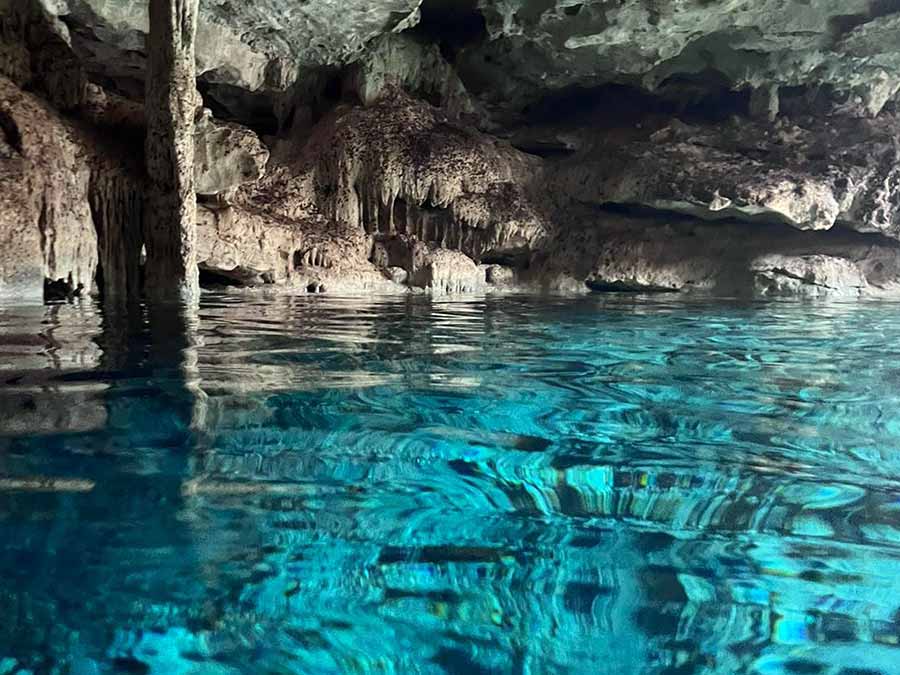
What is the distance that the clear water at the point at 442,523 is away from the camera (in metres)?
0.91

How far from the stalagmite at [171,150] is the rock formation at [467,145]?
3 centimetres

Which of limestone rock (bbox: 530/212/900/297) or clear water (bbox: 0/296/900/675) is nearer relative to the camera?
clear water (bbox: 0/296/900/675)

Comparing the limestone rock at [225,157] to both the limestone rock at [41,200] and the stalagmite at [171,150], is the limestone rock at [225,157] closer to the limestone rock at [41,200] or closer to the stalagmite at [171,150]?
the stalagmite at [171,150]

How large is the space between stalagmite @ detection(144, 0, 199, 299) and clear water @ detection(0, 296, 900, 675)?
4.72 meters

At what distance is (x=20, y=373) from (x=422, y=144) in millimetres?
10308

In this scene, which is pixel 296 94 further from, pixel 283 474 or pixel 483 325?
pixel 283 474

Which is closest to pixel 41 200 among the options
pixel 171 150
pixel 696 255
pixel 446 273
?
pixel 171 150

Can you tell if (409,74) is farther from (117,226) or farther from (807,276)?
(807,276)

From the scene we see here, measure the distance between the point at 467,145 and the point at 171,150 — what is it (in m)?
6.78

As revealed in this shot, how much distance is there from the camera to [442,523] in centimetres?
128

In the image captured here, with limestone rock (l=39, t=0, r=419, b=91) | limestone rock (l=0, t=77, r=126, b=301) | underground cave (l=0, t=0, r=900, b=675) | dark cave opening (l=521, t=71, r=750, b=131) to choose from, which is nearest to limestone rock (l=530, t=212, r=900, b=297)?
dark cave opening (l=521, t=71, r=750, b=131)

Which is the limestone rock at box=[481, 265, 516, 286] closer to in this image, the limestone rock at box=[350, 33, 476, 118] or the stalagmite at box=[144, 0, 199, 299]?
the limestone rock at box=[350, 33, 476, 118]

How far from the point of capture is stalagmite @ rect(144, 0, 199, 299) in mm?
6906

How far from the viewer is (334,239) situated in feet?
35.9
